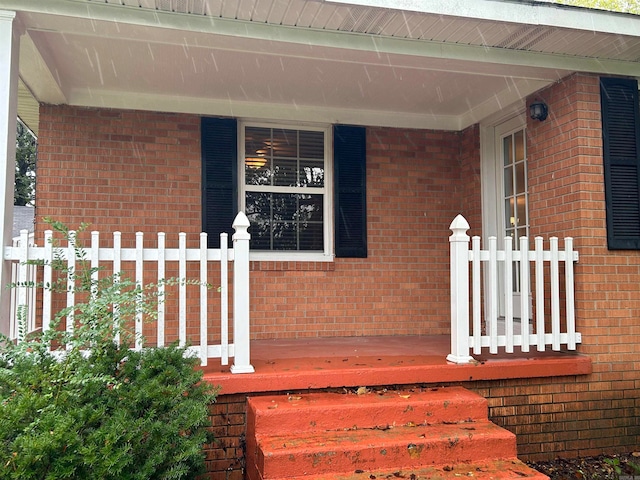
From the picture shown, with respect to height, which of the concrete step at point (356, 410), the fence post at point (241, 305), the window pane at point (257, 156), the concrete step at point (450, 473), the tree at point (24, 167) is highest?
the tree at point (24, 167)

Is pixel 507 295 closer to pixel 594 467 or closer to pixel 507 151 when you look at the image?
pixel 594 467

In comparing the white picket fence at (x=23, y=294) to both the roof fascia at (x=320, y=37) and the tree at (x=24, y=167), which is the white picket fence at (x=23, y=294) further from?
the tree at (x=24, y=167)

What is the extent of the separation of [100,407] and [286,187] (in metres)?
3.87

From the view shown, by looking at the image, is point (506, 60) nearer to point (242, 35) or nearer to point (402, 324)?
point (242, 35)

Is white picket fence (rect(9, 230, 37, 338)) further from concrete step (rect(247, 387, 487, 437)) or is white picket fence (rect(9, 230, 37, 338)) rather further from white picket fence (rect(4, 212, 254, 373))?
concrete step (rect(247, 387, 487, 437))

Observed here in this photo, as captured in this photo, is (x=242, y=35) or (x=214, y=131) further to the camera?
(x=214, y=131)

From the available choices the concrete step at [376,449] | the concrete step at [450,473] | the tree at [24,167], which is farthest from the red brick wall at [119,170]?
the tree at [24,167]

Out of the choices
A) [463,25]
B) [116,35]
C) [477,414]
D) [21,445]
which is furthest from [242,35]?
[477,414]

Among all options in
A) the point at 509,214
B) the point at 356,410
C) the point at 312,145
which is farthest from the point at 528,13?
the point at 356,410

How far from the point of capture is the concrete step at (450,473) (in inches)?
121

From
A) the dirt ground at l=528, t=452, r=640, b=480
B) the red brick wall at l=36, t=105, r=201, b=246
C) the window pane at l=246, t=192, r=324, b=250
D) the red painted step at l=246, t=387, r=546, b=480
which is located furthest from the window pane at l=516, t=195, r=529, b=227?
the red brick wall at l=36, t=105, r=201, b=246

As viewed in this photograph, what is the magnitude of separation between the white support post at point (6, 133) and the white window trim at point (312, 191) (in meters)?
2.67

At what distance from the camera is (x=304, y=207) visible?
6.23 metres

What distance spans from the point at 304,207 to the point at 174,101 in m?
1.84
